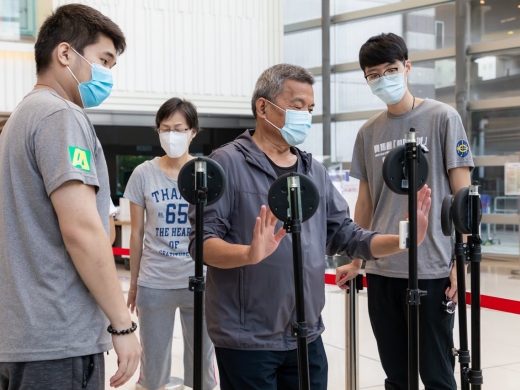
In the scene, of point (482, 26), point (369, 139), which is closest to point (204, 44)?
point (482, 26)

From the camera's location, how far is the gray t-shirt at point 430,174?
3.19 metres

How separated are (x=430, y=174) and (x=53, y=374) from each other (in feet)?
6.25

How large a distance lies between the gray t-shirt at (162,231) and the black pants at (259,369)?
1.58 m

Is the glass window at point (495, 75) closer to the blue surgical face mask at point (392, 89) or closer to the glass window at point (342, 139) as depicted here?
the glass window at point (342, 139)

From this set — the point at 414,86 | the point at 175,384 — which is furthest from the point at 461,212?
the point at 414,86

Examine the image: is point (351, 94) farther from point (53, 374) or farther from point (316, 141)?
point (53, 374)

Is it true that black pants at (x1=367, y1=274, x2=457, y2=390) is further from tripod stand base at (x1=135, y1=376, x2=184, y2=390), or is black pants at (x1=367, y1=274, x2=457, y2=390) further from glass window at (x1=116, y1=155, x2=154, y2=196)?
glass window at (x1=116, y1=155, x2=154, y2=196)

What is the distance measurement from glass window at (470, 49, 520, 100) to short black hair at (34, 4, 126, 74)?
35.3 feet

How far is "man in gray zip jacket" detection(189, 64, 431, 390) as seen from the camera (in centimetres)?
255

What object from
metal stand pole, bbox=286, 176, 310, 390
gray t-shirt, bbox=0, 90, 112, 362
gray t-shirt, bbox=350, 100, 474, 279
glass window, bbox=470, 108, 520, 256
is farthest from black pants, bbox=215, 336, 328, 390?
glass window, bbox=470, 108, 520, 256

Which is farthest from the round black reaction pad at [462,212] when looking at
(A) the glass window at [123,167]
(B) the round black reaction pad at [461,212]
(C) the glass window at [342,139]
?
(C) the glass window at [342,139]

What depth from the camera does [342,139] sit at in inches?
582

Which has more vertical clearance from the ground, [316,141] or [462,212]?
[316,141]

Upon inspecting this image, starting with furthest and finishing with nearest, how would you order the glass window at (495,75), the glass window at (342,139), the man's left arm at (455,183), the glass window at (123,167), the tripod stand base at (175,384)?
the glass window at (342,139) → the glass window at (123,167) → the glass window at (495,75) → the tripod stand base at (175,384) → the man's left arm at (455,183)
